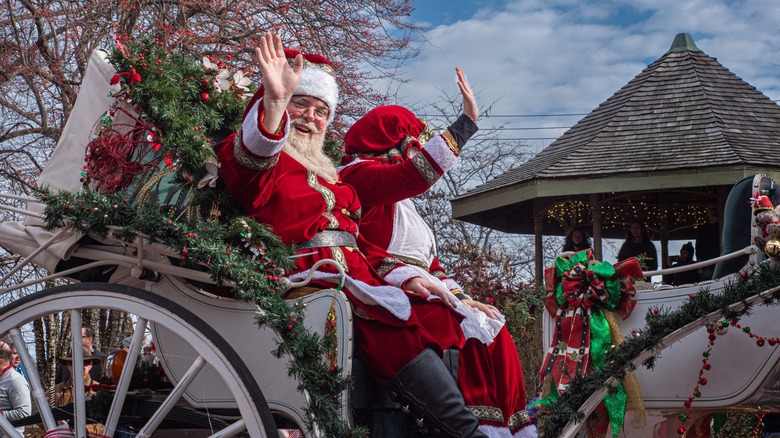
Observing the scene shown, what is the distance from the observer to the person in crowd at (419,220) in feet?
12.5

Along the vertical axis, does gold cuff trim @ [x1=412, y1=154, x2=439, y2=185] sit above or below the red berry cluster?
above

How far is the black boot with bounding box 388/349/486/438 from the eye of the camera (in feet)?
11.4

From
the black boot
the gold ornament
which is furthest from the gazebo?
the black boot

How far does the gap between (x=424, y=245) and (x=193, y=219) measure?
1.15 metres

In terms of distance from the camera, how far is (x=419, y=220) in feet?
14.4

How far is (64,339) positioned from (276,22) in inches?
174

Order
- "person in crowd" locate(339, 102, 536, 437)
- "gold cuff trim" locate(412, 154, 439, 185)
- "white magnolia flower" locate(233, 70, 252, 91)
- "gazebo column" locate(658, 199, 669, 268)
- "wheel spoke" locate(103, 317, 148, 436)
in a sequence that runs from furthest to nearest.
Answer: "gazebo column" locate(658, 199, 669, 268) < "white magnolia flower" locate(233, 70, 252, 91) < "gold cuff trim" locate(412, 154, 439, 185) < "person in crowd" locate(339, 102, 536, 437) < "wheel spoke" locate(103, 317, 148, 436)

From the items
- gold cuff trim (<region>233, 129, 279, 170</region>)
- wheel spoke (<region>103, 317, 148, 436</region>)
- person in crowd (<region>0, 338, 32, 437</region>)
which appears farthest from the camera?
person in crowd (<region>0, 338, 32, 437</region>)

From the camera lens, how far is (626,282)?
419 centimetres

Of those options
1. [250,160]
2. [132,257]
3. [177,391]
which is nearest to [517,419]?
[177,391]

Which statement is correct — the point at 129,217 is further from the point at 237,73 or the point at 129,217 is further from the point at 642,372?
the point at 642,372

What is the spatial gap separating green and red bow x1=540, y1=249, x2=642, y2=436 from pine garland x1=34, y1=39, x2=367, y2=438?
1.31 m

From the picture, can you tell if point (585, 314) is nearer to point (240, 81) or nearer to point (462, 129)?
point (462, 129)

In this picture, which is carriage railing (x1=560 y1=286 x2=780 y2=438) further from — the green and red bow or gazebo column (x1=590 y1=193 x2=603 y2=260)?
gazebo column (x1=590 y1=193 x2=603 y2=260)
